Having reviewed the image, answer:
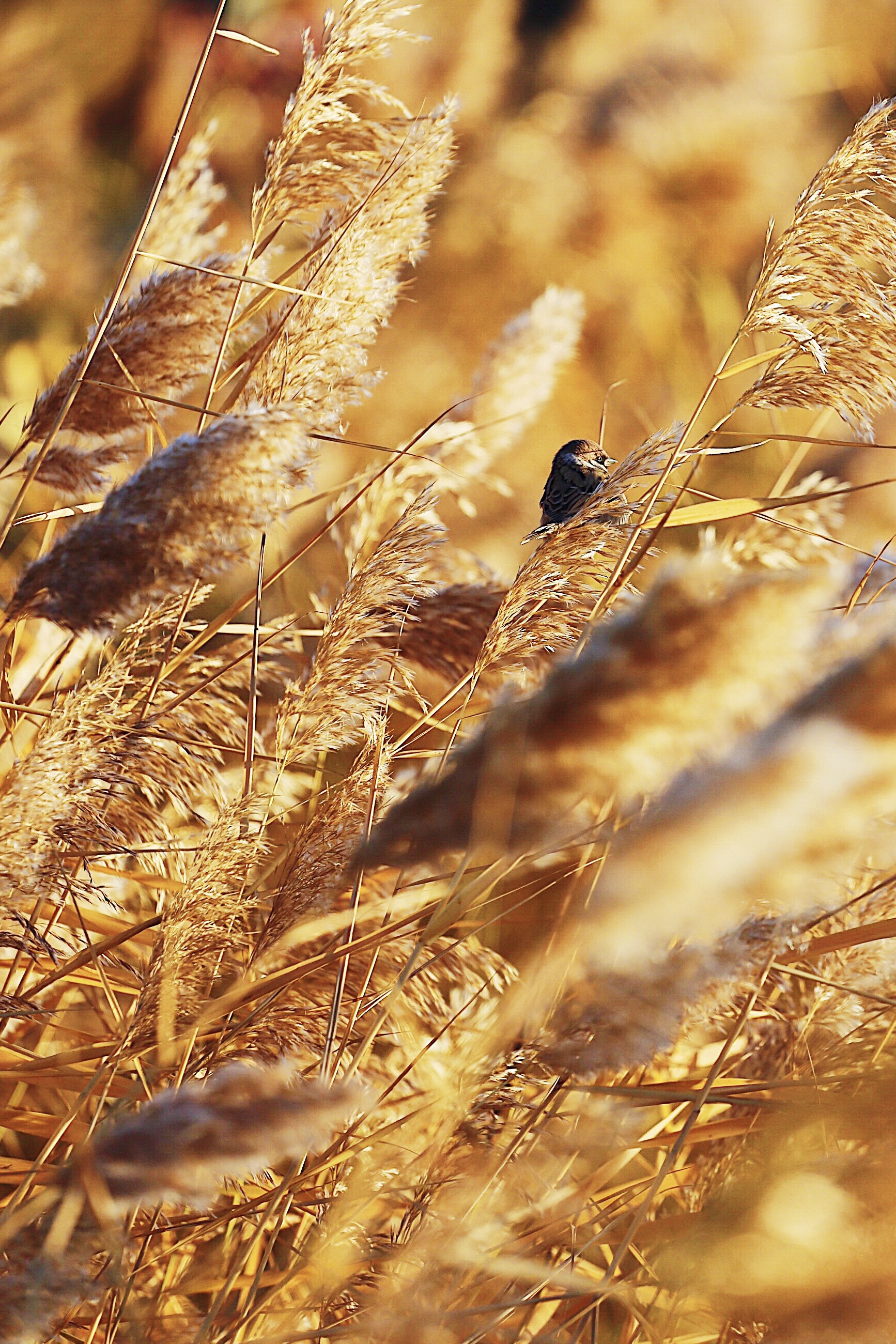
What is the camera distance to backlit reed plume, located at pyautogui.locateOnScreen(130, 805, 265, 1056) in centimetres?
83

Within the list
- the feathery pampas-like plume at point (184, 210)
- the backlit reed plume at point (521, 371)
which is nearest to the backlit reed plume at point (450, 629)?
the backlit reed plume at point (521, 371)

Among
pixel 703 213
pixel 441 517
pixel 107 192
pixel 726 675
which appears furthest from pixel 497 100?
pixel 726 675

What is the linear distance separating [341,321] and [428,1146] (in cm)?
90

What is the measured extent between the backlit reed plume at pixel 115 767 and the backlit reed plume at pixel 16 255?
53 cm

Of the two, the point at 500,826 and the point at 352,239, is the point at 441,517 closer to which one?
the point at 352,239

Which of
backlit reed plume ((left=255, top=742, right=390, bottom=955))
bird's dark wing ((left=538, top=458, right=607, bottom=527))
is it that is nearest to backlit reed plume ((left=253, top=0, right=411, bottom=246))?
bird's dark wing ((left=538, top=458, right=607, bottom=527))

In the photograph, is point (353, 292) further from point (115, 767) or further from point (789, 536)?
point (789, 536)

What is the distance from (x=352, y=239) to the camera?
3.70 ft

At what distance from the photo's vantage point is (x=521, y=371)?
1.59 metres

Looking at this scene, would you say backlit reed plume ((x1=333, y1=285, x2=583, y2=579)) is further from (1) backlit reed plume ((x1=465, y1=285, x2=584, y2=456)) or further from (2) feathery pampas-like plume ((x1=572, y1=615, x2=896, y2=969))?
(2) feathery pampas-like plume ((x1=572, y1=615, x2=896, y2=969))

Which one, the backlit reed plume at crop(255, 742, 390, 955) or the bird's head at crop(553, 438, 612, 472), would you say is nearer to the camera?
the backlit reed plume at crop(255, 742, 390, 955)

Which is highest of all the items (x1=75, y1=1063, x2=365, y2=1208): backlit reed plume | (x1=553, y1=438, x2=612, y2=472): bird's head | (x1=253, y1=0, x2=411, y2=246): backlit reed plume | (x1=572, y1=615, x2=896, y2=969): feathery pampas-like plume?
(x1=253, y1=0, x2=411, y2=246): backlit reed plume

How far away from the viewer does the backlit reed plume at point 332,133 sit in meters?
1.14

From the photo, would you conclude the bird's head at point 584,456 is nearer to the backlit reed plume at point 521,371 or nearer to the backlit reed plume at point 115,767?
the backlit reed plume at point 521,371
